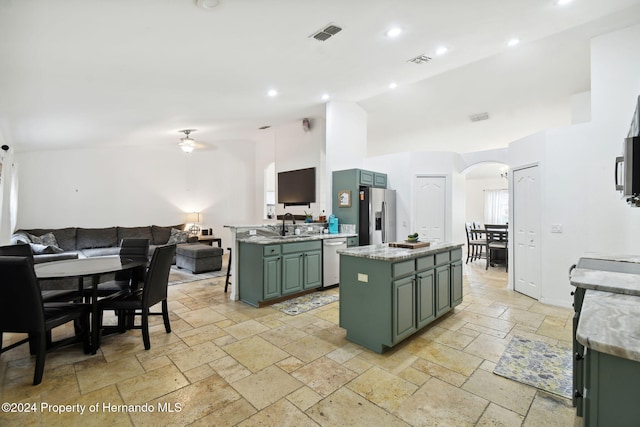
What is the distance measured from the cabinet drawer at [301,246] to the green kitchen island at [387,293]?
4.13 feet

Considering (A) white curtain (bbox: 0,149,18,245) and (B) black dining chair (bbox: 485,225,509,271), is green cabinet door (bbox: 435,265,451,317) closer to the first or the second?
(B) black dining chair (bbox: 485,225,509,271)

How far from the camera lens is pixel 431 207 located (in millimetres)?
5945

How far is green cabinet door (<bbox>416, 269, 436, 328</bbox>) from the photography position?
9.46 feet

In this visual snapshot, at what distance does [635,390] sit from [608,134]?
3.91 m

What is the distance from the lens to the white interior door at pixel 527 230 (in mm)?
4191

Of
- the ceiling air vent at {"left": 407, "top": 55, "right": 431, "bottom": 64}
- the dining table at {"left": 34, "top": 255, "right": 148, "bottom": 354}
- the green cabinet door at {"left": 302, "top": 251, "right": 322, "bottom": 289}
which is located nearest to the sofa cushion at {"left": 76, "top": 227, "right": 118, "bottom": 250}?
the dining table at {"left": 34, "top": 255, "right": 148, "bottom": 354}

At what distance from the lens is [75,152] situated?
687 cm

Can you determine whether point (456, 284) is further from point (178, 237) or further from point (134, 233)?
point (134, 233)

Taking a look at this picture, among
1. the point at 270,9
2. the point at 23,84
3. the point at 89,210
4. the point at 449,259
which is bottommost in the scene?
the point at 449,259

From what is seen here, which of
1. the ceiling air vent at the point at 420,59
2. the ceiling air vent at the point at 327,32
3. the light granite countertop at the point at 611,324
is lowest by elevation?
the light granite countertop at the point at 611,324

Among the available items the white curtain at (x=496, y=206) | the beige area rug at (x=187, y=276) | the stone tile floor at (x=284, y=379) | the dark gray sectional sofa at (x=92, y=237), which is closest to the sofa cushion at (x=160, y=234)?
the dark gray sectional sofa at (x=92, y=237)

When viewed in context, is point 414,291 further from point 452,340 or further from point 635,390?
point 635,390

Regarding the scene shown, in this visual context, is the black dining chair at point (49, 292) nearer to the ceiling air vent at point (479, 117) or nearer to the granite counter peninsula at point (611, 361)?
the granite counter peninsula at point (611, 361)

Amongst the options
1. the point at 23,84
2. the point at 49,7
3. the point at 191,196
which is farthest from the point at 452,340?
the point at 191,196
